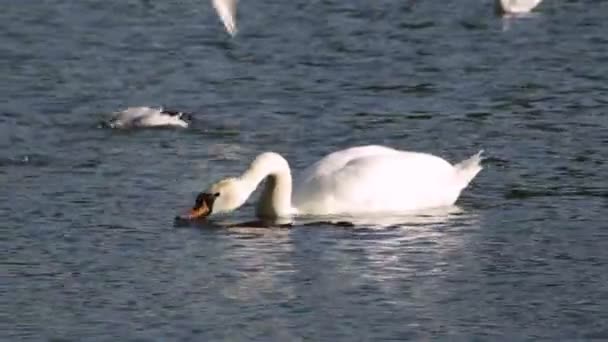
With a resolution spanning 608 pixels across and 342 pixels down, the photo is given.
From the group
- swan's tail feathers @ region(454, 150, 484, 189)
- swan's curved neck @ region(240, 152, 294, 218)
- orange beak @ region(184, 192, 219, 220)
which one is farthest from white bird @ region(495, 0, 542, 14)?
orange beak @ region(184, 192, 219, 220)

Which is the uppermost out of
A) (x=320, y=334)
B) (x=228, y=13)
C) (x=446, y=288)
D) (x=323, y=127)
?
(x=323, y=127)

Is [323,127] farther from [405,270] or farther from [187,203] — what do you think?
[405,270]

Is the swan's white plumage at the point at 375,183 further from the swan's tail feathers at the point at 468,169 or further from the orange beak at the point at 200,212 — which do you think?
the orange beak at the point at 200,212

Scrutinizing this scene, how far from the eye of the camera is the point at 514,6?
2061 cm

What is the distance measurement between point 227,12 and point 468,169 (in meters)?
2.51

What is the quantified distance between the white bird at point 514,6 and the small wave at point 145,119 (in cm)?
548

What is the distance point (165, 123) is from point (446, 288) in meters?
4.96

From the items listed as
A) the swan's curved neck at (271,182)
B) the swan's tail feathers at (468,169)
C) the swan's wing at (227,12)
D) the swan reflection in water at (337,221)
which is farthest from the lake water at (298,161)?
the swan's wing at (227,12)

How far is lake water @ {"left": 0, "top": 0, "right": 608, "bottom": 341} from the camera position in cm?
1060

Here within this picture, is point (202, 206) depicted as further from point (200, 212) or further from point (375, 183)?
point (375, 183)

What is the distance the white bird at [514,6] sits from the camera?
67.3ft

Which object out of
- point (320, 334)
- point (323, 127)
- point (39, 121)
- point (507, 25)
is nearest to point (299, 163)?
point (323, 127)

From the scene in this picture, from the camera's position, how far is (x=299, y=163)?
47.8 feet

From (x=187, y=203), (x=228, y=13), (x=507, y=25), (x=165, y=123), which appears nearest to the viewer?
(x=228, y=13)
